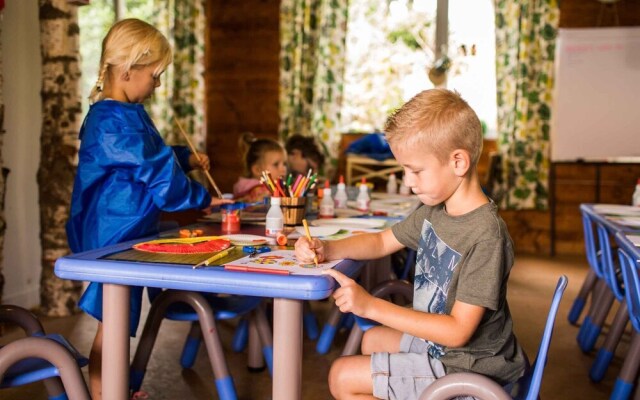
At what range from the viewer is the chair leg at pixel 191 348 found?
2.62 meters

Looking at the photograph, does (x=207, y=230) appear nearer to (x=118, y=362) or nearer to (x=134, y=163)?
(x=134, y=163)

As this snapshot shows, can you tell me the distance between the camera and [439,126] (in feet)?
4.52

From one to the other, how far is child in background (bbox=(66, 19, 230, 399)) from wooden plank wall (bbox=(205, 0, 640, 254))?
401 centimetres

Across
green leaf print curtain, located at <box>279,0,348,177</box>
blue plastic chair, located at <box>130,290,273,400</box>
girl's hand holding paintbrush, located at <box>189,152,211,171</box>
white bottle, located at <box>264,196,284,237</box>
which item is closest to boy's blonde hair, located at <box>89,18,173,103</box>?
girl's hand holding paintbrush, located at <box>189,152,211,171</box>

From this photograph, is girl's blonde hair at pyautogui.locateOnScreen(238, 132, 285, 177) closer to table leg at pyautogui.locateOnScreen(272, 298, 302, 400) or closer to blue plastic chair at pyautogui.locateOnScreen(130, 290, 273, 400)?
blue plastic chair at pyautogui.locateOnScreen(130, 290, 273, 400)

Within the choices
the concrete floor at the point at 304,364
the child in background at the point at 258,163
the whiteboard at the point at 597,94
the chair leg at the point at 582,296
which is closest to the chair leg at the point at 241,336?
the concrete floor at the point at 304,364

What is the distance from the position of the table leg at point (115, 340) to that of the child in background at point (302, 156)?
263cm

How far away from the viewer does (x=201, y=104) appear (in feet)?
18.0

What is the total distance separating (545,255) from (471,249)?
459cm

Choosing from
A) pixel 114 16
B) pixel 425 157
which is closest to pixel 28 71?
pixel 114 16

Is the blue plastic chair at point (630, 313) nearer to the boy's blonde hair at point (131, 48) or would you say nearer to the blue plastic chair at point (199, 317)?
the blue plastic chair at point (199, 317)

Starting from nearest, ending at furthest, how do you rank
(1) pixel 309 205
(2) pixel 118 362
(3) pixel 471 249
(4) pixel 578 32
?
(3) pixel 471 249 → (2) pixel 118 362 → (1) pixel 309 205 → (4) pixel 578 32

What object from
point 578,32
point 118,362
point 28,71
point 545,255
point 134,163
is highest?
point 578,32

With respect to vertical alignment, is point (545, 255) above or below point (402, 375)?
below
